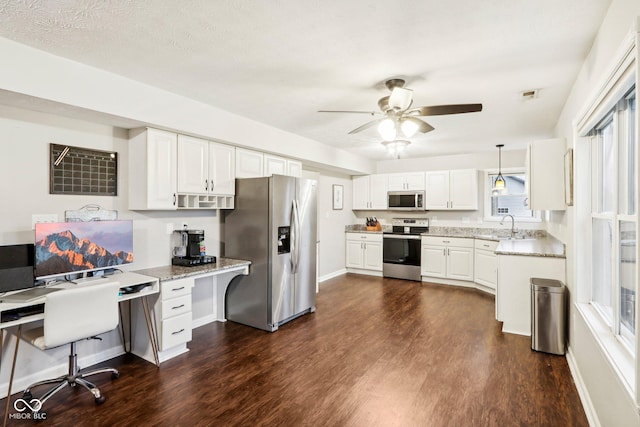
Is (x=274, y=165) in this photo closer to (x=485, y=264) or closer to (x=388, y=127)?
(x=388, y=127)

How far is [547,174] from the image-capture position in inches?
128

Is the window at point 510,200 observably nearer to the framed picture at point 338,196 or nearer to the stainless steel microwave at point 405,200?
the stainless steel microwave at point 405,200

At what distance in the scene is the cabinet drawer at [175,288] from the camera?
287cm

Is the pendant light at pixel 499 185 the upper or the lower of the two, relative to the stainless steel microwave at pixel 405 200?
upper

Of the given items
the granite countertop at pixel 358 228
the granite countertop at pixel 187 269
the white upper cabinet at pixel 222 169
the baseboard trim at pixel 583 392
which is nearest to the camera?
the baseboard trim at pixel 583 392

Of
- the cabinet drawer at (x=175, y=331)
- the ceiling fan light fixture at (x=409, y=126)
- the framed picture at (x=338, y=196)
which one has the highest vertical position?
the ceiling fan light fixture at (x=409, y=126)

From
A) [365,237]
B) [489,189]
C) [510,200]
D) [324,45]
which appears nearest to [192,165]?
[324,45]

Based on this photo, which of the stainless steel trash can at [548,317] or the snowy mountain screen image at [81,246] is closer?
the snowy mountain screen image at [81,246]

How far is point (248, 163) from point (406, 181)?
140 inches

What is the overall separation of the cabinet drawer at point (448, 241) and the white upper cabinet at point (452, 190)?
623 millimetres

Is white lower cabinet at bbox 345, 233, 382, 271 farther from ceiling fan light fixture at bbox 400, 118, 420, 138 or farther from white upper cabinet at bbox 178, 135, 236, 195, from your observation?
ceiling fan light fixture at bbox 400, 118, 420, 138

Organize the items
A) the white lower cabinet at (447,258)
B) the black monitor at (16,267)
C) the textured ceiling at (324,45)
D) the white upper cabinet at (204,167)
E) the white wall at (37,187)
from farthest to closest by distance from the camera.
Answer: the white lower cabinet at (447,258), the white upper cabinet at (204,167), the white wall at (37,187), the black monitor at (16,267), the textured ceiling at (324,45)

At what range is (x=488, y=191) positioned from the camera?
5.96m

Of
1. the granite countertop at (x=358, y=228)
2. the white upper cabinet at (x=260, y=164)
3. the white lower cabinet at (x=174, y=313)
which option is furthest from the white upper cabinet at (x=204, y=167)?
the granite countertop at (x=358, y=228)
